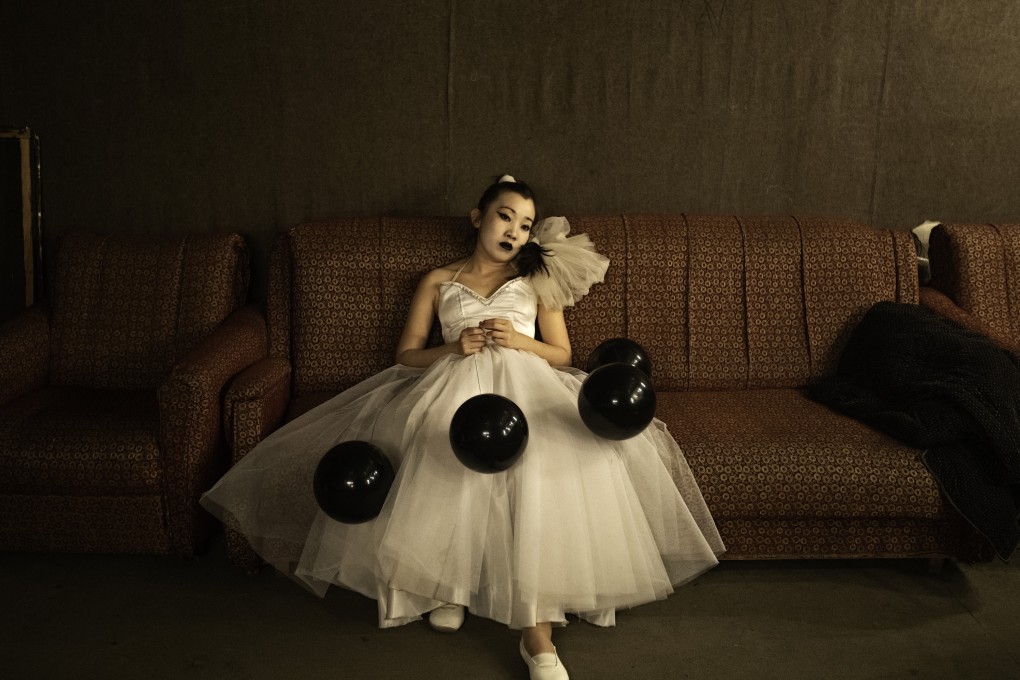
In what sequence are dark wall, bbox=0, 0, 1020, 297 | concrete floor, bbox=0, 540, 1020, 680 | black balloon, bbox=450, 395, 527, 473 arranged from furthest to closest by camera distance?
dark wall, bbox=0, 0, 1020, 297 → concrete floor, bbox=0, 540, 1020, 680 → black balloon, bbox=450, 395, 527, 473

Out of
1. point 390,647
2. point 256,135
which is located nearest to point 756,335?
point 390,647

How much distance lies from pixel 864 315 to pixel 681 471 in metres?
1.16

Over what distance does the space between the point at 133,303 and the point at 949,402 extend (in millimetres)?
2790

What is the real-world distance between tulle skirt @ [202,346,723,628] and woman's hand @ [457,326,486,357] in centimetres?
8

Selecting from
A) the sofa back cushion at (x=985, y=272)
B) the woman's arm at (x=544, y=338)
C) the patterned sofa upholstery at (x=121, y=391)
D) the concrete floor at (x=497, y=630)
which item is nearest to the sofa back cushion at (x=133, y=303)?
the patterned sofa upholstery at (x=121, y=391)

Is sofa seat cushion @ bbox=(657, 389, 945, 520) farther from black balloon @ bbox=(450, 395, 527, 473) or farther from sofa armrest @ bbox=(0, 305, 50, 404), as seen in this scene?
sofa armrest @ bbox=(0, 305, 50, 404)

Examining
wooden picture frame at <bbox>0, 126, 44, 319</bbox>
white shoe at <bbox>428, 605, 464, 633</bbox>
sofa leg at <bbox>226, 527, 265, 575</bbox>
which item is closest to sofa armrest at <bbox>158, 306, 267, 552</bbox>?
sofa leg at <bbox>226, 527, 265, 575</bbox>

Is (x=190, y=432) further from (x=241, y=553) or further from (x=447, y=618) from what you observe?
(x=447, y=618)

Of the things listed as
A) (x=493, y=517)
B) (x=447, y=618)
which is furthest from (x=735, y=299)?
(x=447, y=618)

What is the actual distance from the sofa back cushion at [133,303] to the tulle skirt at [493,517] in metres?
0.94

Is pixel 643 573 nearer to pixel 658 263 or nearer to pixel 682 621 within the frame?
pixel 682 621

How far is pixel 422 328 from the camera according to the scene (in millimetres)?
2535

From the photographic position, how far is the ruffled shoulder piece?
8.16 feet

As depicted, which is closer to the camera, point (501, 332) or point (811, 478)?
point (811, 478)
